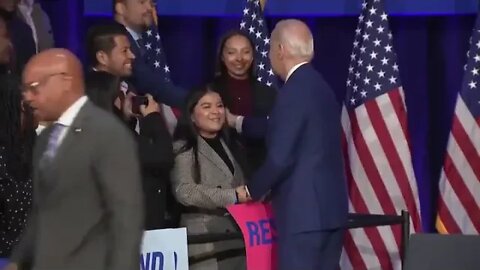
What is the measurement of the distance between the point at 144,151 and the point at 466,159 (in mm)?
2492

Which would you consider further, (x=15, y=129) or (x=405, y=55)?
(x=405, y=55)

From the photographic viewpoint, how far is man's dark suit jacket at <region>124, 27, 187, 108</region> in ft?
16.9

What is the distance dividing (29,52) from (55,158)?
2.46m

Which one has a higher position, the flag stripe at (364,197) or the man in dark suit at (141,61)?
the man in dark suit at (141,61)

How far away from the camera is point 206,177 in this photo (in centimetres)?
487

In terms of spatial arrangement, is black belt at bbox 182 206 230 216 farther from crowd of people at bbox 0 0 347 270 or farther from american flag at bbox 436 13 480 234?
american flag at bbox 436 13 480 234

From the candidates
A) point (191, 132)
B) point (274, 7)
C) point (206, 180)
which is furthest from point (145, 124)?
point (274, 7)

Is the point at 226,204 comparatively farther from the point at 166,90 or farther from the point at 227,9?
the point at 227,9

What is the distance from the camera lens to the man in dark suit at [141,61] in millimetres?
5180

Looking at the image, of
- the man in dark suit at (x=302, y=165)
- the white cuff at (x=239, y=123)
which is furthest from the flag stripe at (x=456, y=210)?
the man in dark suit at (x=302, y=165)

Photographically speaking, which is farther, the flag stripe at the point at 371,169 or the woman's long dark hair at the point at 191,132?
the flag stripe at the point at 371,169

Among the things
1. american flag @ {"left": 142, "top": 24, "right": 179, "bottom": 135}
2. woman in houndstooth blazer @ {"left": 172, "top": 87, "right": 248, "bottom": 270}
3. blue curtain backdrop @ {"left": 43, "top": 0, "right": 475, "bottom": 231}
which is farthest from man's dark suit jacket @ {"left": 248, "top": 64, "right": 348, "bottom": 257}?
blue curtain backdrop @ {"left": 43, "top": 0, "right": 475, "bottom": 231}

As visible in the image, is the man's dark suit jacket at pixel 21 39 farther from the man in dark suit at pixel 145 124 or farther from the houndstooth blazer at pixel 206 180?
the houndstooth blazer at pixel 206 180

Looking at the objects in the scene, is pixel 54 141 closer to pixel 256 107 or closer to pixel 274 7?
pixel 256 107
